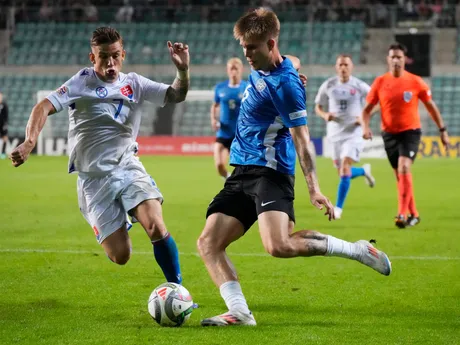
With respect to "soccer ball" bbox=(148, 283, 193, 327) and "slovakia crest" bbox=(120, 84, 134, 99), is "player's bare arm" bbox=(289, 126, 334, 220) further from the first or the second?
"slovakia crest" bbox=(120, 84, 134, 99)

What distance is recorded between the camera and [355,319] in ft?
20.7

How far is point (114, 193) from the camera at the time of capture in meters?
6.84

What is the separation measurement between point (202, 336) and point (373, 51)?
28.3 metres

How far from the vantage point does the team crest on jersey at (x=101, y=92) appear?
678 centimetres

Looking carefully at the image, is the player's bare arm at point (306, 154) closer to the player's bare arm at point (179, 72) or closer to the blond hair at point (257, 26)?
the blond hair at point (257, 26)

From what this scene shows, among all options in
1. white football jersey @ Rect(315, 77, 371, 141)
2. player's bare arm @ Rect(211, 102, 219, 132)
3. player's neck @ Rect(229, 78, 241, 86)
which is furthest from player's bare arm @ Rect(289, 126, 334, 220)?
player's bare arm @ Rect(211, 102, 219, 132)

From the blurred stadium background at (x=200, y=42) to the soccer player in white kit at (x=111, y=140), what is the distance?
23361mm

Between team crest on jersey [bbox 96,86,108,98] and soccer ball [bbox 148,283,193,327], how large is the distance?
1.56 m

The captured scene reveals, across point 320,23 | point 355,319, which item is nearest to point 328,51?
point 320,23

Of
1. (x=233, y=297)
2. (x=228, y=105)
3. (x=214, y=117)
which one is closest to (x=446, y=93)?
(x=214, y=117)

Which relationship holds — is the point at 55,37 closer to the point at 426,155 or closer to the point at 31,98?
the point at 31,98

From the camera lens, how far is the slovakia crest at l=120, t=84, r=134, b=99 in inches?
270

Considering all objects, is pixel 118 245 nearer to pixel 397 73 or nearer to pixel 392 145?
pixel 392 145

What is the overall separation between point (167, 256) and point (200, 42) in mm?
28257
